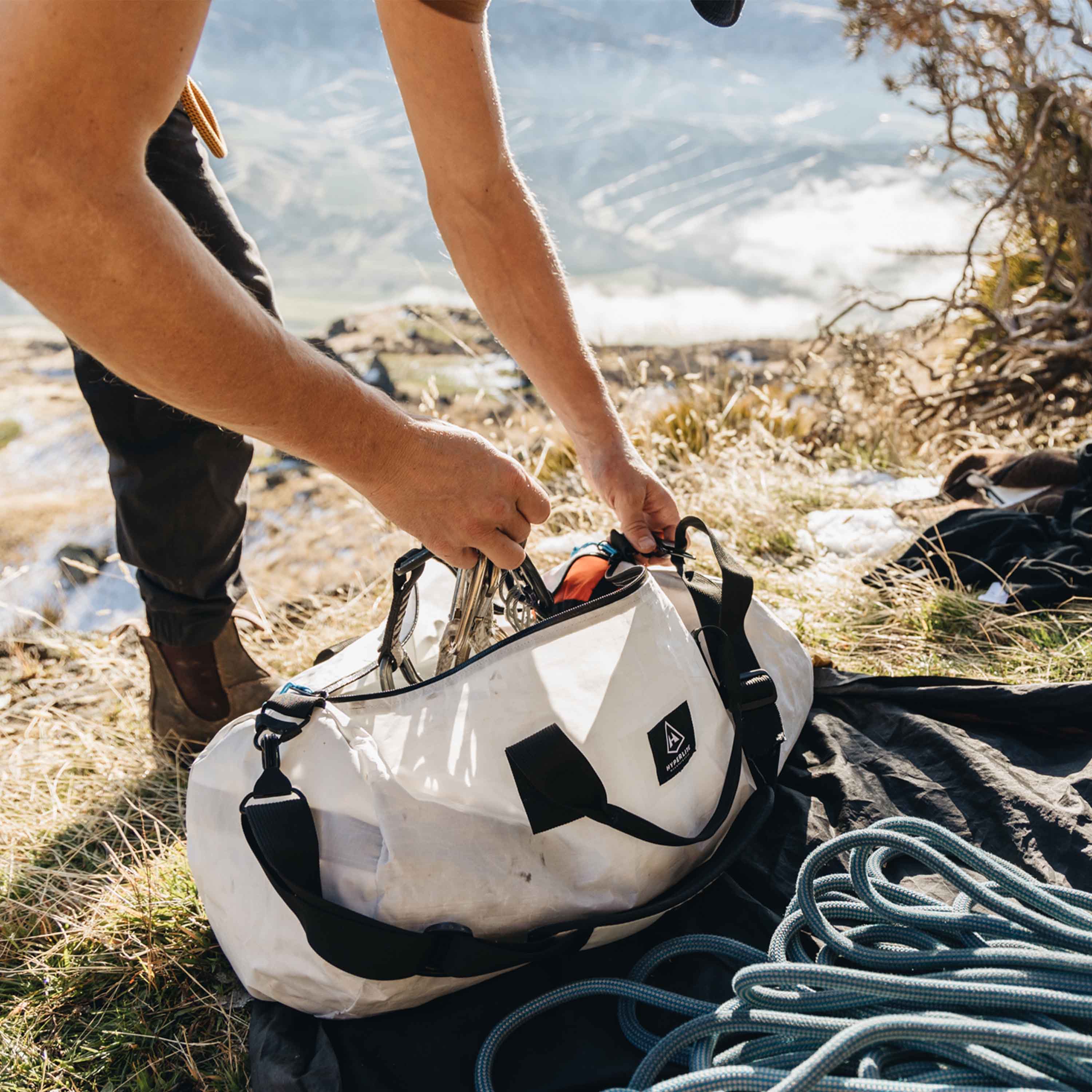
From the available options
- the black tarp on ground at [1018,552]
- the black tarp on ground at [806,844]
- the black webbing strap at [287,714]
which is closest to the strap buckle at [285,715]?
the black webbing strap at [287,714]

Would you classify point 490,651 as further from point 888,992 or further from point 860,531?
point 860,531

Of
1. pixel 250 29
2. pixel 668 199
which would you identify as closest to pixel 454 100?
pixel 668 199

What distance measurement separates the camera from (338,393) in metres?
1.09

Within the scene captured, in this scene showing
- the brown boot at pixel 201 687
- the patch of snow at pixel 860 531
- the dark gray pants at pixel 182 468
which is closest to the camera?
the dark gray pants at pixel 182 468

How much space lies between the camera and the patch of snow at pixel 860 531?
2963 millimetres

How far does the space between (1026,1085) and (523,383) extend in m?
5.28

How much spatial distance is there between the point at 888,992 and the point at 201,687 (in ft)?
5.69

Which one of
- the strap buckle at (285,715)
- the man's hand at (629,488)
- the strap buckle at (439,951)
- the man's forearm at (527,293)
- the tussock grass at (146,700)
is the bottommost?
the tussock grass at (146,700)

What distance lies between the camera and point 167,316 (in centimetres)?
94

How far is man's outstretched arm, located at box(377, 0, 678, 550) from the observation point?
158 centimetres

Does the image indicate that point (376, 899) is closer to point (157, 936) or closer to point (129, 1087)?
point (129, 1087)

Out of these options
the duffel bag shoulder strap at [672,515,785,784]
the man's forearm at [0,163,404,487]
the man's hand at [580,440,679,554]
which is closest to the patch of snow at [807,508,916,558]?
the man's hand at [580,440,679,554]

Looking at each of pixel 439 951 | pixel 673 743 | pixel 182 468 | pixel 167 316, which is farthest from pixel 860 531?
pixel 167 316

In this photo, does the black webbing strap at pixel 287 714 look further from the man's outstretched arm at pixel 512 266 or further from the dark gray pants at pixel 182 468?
the dark gray pants at pixel 182 468
